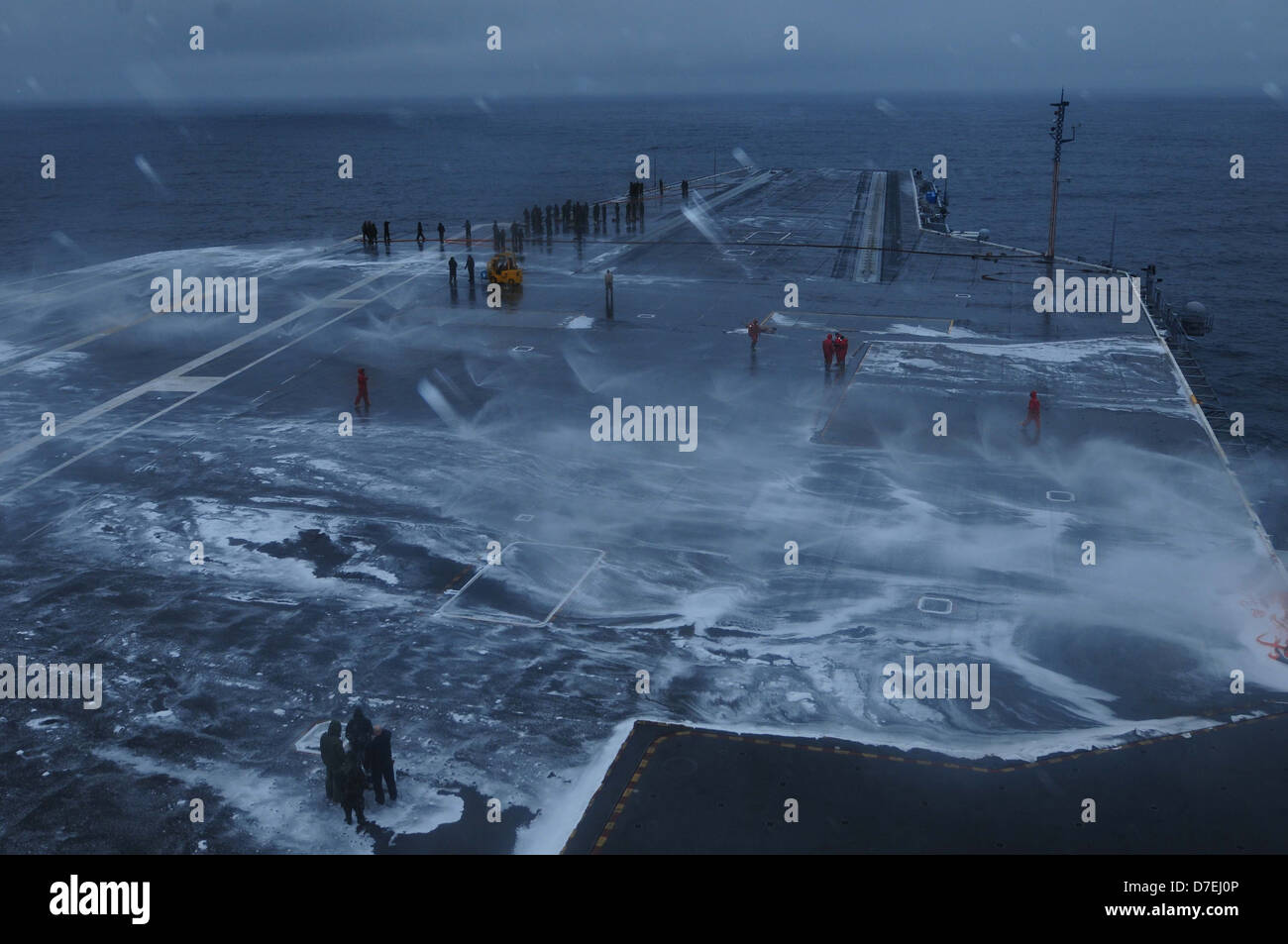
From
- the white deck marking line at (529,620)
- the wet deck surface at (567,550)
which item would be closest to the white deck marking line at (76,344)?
the wet deck surface at (567,550)

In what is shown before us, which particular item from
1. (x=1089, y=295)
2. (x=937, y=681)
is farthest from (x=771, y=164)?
(x=937, y=681)

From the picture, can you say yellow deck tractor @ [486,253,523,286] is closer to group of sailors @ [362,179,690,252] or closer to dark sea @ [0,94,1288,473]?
group of sailors @ [362,179,690,252]

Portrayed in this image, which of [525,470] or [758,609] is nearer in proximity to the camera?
[758,609]

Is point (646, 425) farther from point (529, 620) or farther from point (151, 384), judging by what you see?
point (151, 384)

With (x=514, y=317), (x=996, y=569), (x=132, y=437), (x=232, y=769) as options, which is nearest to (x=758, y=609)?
(x=996, y=569)
